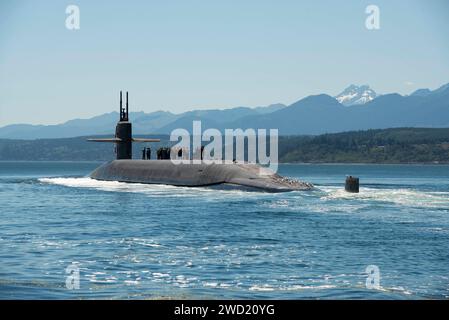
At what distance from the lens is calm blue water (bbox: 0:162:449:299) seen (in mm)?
22641

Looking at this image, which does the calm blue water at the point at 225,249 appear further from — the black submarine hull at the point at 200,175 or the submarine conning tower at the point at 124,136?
the submarine conning tower at the point at 124,136

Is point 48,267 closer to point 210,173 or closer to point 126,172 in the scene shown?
point 210,173

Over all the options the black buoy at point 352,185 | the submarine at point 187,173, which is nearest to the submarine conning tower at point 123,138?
the submarine at point 187,173

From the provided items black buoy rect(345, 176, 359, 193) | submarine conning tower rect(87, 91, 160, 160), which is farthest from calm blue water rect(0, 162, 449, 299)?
submarine conning tower rect(87, 91, 160, 160)

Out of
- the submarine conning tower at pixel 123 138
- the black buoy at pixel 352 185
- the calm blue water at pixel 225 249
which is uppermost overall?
the submarine conning tower at pixel 123 138

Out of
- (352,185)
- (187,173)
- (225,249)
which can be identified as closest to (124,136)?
(187,173)

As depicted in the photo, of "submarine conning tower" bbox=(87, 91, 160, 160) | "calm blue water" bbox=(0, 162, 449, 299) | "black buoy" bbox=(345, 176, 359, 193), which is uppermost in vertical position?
"submarine conning tower" bbox=(87, 91, 160, 160)

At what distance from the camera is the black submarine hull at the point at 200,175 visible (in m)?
68.8

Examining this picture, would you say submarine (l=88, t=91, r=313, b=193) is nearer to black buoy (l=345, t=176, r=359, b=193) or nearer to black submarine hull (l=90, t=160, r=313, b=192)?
black submarine hull (l=90, t=160, r=313, b=192)

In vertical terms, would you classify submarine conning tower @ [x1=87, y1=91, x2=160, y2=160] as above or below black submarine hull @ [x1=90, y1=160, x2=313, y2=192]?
above

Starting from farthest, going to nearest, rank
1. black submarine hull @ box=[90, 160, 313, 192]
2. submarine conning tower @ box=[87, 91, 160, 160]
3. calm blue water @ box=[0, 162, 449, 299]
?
1. submarine conning tower @ box=[87, 91, 160, 160]
2. black submarine hull @ box=[90, 160, 313, 192]
3. calm blue water @ box=[0, 162, 449, 299]

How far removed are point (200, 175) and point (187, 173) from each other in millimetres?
2815

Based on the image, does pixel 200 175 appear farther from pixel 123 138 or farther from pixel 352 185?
pixel 123 138
